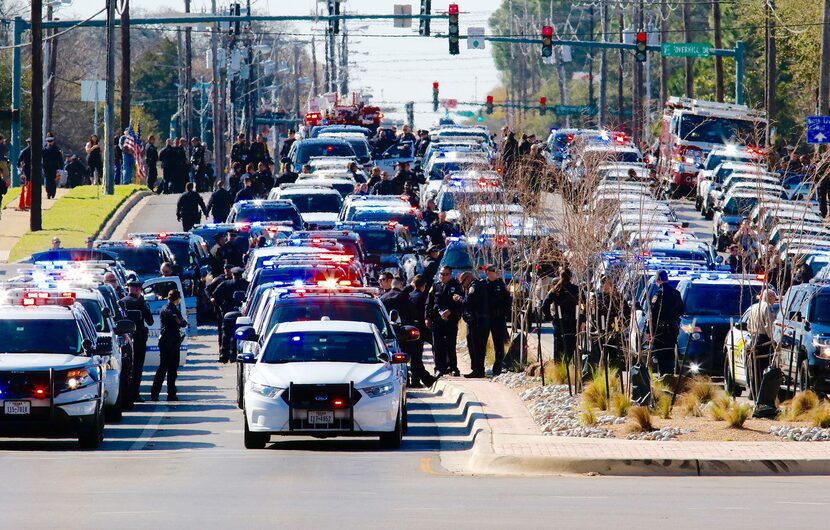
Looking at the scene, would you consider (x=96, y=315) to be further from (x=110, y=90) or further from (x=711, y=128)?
(x=711, y=128)

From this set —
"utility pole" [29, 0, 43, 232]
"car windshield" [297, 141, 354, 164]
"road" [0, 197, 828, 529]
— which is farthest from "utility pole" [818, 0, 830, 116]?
"road" [0, 197, 828, 529]

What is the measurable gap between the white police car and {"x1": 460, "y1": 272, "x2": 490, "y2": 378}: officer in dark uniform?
6.40m

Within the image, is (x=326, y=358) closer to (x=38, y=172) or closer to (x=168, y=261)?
(x=168, y=261)

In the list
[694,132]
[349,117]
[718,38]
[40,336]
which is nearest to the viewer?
[40,336]

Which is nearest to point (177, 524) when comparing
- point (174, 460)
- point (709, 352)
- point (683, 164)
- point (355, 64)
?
point (174, 460)

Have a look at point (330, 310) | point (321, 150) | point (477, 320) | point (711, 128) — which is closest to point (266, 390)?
point (330, 310)

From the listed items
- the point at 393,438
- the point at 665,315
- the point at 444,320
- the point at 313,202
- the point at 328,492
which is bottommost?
the point at 393,438

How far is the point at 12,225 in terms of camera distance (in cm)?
5059

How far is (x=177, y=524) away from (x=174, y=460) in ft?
16.9

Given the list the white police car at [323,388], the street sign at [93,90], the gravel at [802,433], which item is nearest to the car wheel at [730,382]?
the gravel at [802,433]

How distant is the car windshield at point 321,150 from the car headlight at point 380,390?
3594 centimetres

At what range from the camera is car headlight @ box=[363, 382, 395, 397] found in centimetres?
1938

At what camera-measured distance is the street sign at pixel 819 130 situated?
39500 mm

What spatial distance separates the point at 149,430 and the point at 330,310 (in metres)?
2.53
